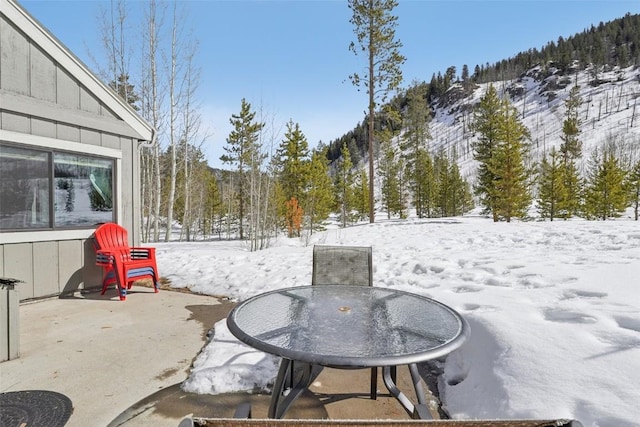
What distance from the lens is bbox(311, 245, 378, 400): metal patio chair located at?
264 centimetres

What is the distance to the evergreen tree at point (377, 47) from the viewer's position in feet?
47.0

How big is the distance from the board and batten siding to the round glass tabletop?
378cm

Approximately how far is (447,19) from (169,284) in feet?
27.1

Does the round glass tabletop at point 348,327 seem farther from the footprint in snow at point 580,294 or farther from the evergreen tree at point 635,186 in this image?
the evergreen tree at point 635,186

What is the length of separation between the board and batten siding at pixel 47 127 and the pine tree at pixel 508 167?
18135mm

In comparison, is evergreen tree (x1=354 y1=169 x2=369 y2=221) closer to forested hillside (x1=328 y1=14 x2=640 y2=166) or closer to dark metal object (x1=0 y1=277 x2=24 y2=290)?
forested hillside (x1=328 y1=14 x2=640 y2=166)

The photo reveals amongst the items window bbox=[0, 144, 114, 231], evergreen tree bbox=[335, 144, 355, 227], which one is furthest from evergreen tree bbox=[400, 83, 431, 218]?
window bbox=[0, 144, 114, 231]

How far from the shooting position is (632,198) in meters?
21.4

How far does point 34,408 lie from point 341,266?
2.25m

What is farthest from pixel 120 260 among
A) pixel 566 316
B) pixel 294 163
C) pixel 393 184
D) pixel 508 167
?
pixel 393 184

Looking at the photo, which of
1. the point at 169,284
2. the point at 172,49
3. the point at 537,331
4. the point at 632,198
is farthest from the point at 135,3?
the point at 632,198

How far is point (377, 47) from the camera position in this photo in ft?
48.3

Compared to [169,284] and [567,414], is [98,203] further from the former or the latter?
[567,414]

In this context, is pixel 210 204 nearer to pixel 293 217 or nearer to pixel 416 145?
pixel 293 217
